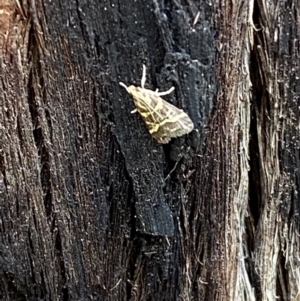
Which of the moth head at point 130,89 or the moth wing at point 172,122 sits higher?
the moth head at point 130,89

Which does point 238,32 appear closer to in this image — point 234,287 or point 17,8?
point 17,8

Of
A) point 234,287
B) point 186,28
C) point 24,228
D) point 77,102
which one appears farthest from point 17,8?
point 234,287

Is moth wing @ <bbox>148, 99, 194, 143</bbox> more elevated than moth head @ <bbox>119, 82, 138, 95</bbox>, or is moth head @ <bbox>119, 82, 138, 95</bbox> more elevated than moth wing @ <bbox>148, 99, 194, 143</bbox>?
moth head @ <bbox>119, 82, 138, 95</bbox>

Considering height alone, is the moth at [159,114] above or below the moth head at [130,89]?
below

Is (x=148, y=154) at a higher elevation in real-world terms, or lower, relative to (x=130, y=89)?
lower
